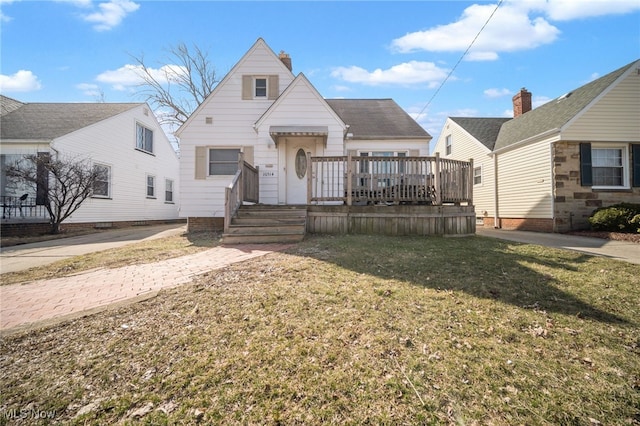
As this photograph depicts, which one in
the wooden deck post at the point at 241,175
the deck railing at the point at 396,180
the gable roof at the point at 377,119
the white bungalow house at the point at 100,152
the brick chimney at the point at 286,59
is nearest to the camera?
the deck railing at the point at 396,180

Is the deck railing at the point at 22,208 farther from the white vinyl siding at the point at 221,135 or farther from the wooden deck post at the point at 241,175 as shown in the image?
the wooden deck post at the point at 241,175

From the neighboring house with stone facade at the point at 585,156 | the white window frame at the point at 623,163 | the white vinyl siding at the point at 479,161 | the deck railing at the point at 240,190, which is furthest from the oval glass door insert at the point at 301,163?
the white window frame at the point at 623,163

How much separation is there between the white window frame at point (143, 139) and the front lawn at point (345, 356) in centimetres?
1719

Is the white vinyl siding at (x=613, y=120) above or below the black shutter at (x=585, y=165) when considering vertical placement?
above

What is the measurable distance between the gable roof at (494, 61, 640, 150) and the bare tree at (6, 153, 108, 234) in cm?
1961

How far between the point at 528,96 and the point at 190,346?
21025 millimetres

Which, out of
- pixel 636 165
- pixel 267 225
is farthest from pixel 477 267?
pixel 636 165

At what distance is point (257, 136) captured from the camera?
1105cm

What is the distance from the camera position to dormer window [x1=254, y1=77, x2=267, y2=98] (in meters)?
11.6

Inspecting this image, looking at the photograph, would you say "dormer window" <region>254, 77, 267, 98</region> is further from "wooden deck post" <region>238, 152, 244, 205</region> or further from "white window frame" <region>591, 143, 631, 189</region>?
"white window frame" <region>591, 143, 631, 189</region>

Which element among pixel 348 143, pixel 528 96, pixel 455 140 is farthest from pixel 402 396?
pixel 528 96

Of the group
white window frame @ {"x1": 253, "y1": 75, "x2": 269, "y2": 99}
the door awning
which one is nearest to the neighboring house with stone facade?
the door awning

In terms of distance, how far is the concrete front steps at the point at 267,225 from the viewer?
721 centimetres

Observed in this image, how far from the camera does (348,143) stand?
13484 mm
